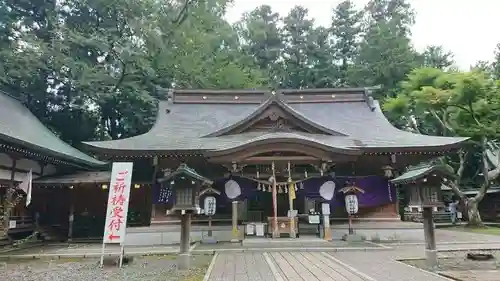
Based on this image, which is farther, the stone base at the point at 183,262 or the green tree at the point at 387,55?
the green tree at the point at 387,55

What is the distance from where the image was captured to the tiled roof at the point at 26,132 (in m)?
11.6

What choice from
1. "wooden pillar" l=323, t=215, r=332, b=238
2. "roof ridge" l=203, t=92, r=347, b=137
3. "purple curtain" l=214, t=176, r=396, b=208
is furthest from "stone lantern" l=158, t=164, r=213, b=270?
"roof ridge" l=203, t=92, r=347, b=137

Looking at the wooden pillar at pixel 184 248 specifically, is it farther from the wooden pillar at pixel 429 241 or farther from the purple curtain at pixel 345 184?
the wooden pillar at pixel 429 241

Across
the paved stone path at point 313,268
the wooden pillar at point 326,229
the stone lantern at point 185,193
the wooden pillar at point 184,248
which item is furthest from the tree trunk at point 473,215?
the wooden pillar at point 184,248

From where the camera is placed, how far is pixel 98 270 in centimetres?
823

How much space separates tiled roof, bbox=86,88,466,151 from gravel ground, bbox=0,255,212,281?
4370 millimetres

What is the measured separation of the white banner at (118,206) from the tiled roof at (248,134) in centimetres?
341

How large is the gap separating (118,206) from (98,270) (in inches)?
62.3

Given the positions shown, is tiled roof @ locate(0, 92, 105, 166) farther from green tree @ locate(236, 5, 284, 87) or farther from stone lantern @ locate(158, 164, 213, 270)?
green tree @ locate(236, 5, 284, 87)

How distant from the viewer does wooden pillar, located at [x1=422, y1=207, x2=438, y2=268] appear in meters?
7.92

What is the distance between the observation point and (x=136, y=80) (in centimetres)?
2183

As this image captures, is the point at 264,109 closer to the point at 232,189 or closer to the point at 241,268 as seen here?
the point at 232,189

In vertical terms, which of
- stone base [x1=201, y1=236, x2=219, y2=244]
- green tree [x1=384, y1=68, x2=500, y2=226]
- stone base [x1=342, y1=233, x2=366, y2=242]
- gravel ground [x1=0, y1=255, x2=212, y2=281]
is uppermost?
green tree [x1=384, y1=68, x2=500, y2=226]

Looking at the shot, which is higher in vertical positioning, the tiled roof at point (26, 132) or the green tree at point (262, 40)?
the green tree at point (262, 40)
